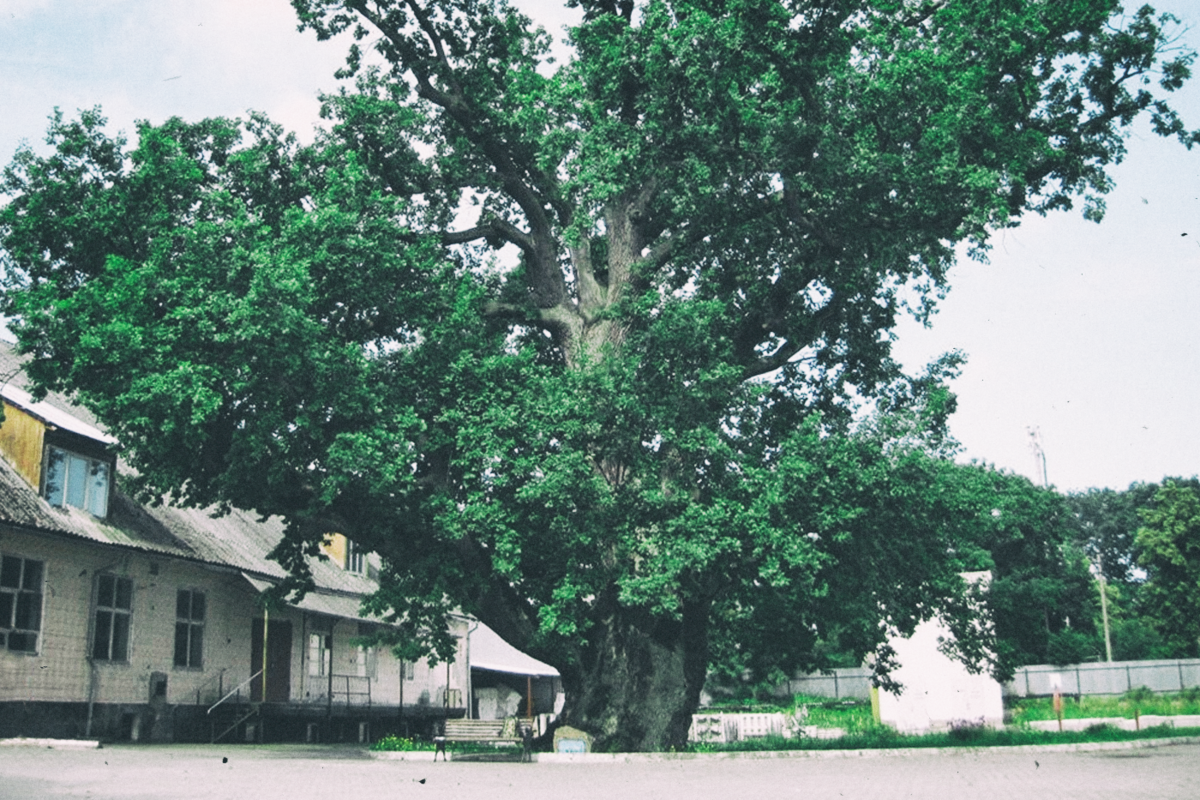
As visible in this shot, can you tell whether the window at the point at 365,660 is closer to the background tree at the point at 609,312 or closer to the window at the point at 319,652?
the window at the point at 319,652

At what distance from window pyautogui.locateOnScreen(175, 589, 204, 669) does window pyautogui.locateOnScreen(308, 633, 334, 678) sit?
17.0 feet

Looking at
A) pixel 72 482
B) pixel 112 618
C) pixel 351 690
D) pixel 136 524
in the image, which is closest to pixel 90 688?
pixel 112 618

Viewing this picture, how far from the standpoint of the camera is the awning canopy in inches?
1908

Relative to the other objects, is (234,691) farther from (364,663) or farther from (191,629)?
(364,663)

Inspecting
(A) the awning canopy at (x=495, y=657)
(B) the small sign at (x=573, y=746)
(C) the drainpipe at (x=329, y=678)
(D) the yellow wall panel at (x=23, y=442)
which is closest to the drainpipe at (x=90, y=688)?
(D) the yellow wall panel at (x=23, y=442)

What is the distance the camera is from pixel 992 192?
19.4 meters

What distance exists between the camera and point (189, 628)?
29.9 m

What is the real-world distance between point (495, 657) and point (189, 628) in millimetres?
22254

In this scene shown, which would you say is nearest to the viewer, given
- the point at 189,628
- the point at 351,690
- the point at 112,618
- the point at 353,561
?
the point at 112,618

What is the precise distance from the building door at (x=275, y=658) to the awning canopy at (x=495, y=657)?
46.0ft

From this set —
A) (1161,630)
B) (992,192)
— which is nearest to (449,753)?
(992,192)

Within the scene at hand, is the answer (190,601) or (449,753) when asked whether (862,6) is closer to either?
(449,753)

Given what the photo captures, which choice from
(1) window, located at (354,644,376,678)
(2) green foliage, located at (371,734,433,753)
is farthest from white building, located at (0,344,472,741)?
(2) green foliage, located at (371,734,433,753)

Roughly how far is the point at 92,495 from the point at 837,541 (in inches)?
659
